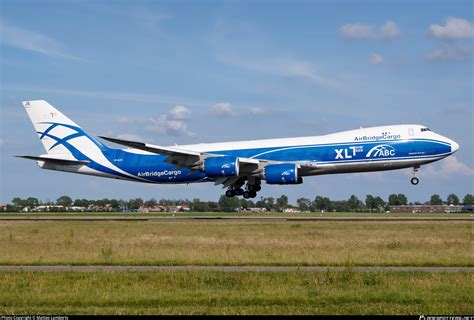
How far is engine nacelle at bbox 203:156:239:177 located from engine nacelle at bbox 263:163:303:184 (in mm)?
2559

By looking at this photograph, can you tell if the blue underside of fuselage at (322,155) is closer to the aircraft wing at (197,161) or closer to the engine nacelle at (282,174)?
the aircraft wing at (197,161)

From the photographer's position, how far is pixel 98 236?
3703cm

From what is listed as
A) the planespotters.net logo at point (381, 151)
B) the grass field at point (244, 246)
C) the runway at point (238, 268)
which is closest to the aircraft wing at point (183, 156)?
the planespotters.net logo at point (381, 151)

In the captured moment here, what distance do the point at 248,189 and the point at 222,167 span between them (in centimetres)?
553

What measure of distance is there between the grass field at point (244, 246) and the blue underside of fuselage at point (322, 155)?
8.62 m

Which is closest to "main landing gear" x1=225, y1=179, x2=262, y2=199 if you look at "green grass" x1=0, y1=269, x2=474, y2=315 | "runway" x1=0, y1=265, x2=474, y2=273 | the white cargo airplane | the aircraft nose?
the white cargo airplane

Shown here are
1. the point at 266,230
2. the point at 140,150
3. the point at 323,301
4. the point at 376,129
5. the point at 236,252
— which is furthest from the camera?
the point at 140,150

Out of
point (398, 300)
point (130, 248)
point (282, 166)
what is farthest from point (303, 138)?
point (398, 300)

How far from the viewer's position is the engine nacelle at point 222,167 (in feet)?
167

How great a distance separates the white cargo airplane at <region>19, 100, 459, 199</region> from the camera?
163 ft

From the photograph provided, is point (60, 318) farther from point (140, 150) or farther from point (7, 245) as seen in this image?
point (140, 150)

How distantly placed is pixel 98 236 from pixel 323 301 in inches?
A: 947

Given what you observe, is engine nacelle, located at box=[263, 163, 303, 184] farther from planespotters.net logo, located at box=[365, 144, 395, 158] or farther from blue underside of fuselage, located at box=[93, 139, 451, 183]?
planespotters.net logo, located at box=[365, 144, 395, 158]

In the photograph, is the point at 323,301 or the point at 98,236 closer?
the point at 323,301
